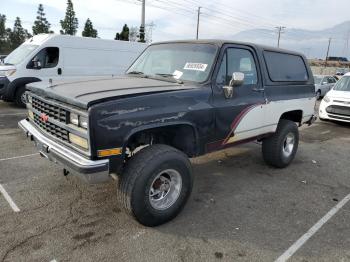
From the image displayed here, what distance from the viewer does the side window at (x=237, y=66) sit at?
4230 mm

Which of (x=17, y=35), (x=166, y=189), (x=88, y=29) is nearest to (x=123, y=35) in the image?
(x=88, y=29)

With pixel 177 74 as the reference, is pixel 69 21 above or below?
above

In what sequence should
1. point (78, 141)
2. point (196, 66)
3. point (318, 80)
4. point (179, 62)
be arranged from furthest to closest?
point (318, 80) → point (179, 62) → point (196, 66) → point (78, 141)

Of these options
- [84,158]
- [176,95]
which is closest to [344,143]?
[176,95]

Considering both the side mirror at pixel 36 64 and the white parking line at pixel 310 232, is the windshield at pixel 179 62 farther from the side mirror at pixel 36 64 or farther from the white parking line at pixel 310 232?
the side mirror at pixel 36 64

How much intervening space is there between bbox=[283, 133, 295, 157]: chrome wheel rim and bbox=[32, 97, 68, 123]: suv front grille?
3832 mm

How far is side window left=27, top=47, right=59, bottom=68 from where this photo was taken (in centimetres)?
1116

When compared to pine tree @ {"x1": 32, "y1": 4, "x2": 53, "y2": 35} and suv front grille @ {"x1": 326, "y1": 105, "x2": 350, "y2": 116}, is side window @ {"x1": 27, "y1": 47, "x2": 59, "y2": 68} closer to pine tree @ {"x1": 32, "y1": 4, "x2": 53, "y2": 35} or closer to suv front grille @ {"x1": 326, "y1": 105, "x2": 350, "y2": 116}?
suv front grille @ {"x1": 326, "y1": 105, "x2": 350, "y2": 116}

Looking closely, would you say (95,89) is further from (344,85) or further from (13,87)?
(344,85)

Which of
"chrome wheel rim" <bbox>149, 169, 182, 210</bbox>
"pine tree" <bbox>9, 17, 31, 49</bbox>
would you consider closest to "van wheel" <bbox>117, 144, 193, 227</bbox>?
"chrome wheel rim" <bbox>149, 169, 182, 210</bbox>

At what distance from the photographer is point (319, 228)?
12.4 ft

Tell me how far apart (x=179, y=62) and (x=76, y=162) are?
2002mm

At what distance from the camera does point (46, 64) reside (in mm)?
11414

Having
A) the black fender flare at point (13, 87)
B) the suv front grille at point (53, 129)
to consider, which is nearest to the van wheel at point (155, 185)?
the suv front grille at point (53, 129)
